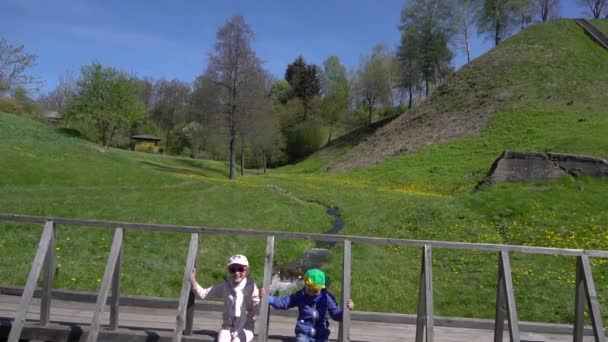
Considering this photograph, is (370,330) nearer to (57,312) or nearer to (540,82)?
(57,312)

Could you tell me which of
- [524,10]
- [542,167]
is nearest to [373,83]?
[524,10]

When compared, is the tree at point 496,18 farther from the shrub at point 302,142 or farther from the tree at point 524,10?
the shrub at point 302,142

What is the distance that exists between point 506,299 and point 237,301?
3765mm

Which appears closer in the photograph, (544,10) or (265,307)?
(265,307)

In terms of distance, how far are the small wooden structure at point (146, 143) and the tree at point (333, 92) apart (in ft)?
91.0

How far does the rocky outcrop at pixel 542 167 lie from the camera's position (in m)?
23.8

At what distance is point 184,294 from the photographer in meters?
7.39

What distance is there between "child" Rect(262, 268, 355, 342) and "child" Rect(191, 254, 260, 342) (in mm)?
390

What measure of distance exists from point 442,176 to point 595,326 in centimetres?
3038

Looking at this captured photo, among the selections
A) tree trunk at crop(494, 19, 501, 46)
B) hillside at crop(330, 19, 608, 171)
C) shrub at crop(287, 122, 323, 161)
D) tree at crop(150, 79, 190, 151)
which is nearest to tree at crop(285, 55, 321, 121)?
shrub at crop(287, 122, 323, 161)

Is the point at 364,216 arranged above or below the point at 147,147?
below

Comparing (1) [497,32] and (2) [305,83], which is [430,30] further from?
(2) [305,83]

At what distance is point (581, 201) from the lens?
20.8 metres

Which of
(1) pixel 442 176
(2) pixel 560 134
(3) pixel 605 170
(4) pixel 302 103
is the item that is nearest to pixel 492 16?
(4) pixel 302 103
